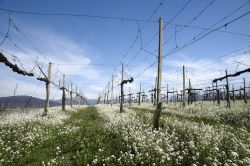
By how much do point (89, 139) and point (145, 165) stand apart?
21.5 feet

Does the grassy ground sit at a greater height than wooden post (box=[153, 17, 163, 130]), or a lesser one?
lesser

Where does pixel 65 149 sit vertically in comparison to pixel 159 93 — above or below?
below

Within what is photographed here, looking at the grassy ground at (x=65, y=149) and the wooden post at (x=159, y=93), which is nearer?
the grassy ground at (x=65, y=149)

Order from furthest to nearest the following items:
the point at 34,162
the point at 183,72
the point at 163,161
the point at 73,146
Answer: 1. the point at 183,72
2. the point at 73,146
3. the point at 34,162
4. the point at 163,161

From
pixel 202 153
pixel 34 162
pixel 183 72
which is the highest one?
pixel 183 72

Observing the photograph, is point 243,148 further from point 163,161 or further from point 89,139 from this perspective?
point 89,139

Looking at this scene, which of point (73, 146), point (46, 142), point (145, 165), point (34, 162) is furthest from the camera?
point (46, 142)

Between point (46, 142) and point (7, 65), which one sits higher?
point (7, 65)

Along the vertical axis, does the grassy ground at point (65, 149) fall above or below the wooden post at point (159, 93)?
below

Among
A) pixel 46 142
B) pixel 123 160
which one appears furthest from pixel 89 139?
pixel 123 160

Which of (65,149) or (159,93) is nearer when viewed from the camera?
(65,149)

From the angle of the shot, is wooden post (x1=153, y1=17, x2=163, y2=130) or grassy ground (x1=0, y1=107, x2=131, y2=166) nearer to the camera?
grassy ground (x1=0, y1=107, x2=131, y2=166)

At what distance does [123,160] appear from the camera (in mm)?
10250

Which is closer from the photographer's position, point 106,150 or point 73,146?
point 106,150
